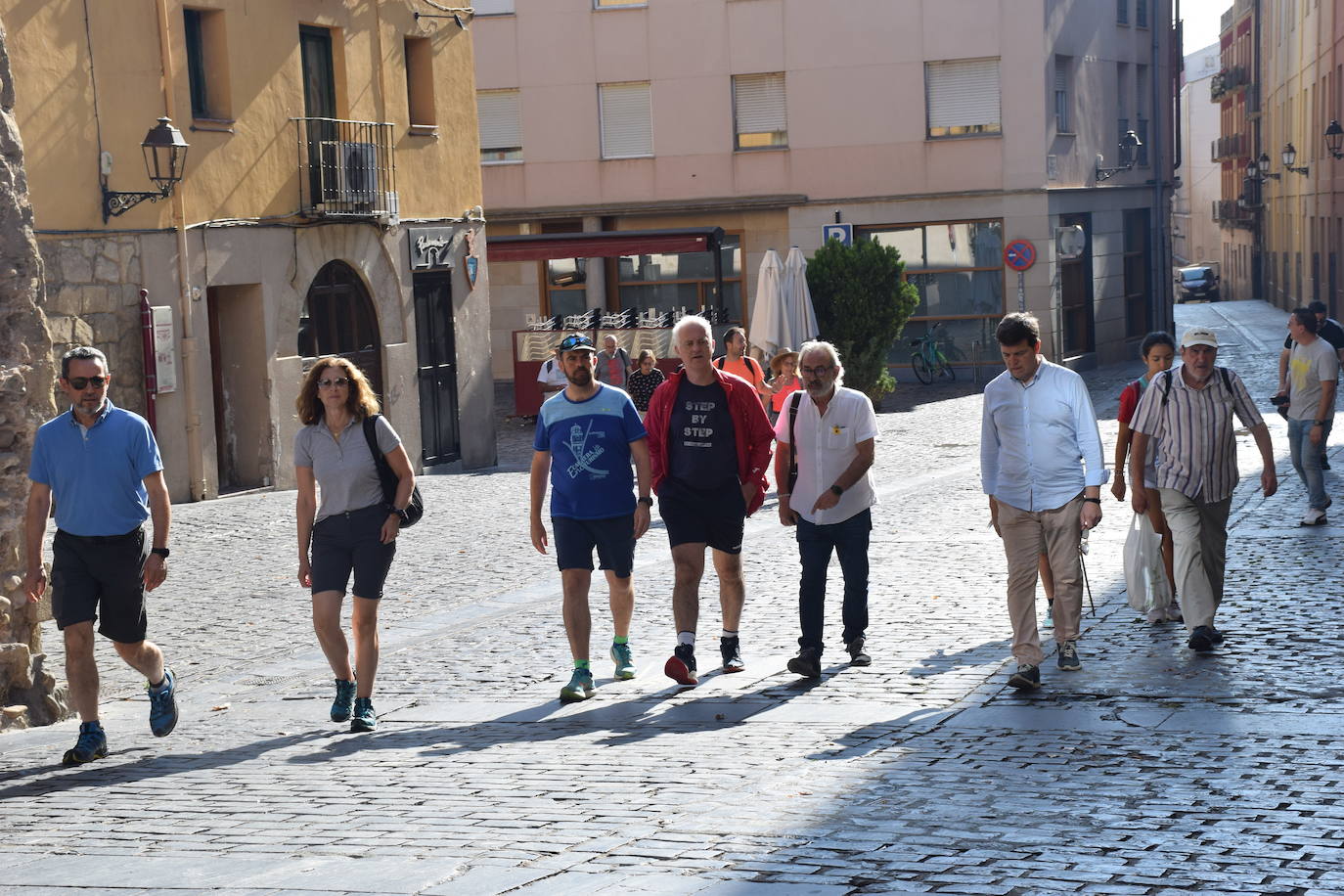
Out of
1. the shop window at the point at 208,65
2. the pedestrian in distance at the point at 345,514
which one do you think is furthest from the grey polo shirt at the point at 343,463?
the shop window at the point at 208,65

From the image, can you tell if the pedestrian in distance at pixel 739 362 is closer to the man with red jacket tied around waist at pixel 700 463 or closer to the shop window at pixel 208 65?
the shop window at pixel 208 65

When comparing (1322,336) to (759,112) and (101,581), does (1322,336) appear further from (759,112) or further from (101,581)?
(759,112)

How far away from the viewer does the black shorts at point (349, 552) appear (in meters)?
8.55

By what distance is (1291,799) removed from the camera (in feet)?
20.9

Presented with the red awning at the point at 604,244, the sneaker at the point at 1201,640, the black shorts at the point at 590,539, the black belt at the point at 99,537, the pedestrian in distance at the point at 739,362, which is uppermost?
the red awning at the point at 604,244

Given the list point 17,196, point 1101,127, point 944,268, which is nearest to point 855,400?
point 17,196

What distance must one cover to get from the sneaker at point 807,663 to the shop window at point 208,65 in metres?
12.4

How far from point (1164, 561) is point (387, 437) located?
4.59 m

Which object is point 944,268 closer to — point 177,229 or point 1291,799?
point 177,229

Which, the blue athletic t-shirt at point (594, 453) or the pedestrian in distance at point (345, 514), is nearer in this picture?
the pedestrian in distance at point (345, 514)

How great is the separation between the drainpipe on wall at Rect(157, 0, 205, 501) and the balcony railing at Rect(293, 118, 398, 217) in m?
2.11

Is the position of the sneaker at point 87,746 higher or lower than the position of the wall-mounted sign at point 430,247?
lower

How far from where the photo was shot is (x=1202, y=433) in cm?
959

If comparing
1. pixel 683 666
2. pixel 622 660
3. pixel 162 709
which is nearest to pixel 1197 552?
pixel 683 666
